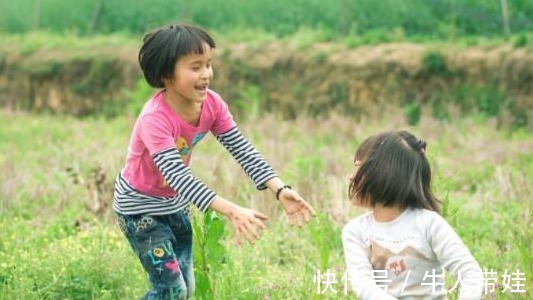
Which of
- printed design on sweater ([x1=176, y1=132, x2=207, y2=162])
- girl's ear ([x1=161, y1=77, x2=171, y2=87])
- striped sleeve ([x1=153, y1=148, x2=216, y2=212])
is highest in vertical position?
girl's ear ([x1=161, y1=77, x2=171, y2=87])

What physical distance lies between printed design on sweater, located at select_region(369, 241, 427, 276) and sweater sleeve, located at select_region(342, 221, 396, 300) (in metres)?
0.03

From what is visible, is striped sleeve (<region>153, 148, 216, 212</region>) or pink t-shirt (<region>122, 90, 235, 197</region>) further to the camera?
pink t-shirt (<region>122, 90, 235, 197</region>)

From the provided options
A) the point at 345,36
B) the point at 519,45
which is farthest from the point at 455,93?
the point at 345,36

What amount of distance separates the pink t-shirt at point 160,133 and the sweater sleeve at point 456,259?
3.76 feet

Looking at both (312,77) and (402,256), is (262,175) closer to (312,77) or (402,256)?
(402,256)

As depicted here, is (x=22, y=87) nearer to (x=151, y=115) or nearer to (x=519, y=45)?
(x=519, y=45)

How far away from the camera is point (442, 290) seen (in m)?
3.52

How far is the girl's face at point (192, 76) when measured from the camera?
13.1ft

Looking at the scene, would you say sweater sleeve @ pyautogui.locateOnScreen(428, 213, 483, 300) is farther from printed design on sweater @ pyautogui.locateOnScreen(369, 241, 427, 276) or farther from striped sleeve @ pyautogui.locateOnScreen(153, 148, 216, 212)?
striped sleeve @ pyautogui.locateOnScreen(153, 148, 216, 212)

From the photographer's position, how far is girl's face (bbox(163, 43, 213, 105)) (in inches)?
158

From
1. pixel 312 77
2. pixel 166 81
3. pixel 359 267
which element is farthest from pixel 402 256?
pixel 312 77

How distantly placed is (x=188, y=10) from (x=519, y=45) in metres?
6.54

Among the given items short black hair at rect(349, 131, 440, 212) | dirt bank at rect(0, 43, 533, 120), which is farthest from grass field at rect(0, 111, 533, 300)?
dirt bank at rect(0, 43, 533, 120)

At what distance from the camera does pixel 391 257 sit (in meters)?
3.53
